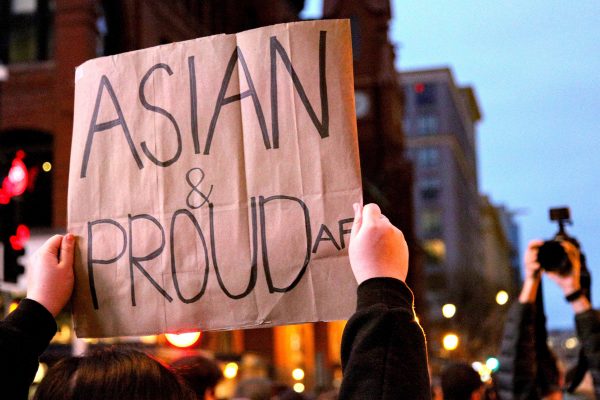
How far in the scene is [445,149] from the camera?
3543 inches

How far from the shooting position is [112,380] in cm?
177

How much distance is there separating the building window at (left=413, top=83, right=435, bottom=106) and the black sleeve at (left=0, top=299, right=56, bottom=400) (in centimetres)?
9089

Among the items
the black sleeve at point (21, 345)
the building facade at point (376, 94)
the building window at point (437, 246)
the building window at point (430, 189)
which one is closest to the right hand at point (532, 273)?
the black sleeve at point (21, 345)

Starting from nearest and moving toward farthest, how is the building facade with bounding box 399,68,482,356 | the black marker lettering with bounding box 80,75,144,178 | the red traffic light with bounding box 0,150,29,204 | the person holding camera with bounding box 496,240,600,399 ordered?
the black marker lettering with bounding box 80,75,144,178 → the person holding camera with bounding box 496,240,600,399 → the red traffic light with bounding box 0,150,29,204 → the building facade with bounding box 399,68,482,356

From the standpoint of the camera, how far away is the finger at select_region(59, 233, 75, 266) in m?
2.53

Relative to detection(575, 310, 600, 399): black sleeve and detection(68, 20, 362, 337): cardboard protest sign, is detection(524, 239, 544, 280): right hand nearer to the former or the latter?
detection(575, 310, 600, 399): black sleeve

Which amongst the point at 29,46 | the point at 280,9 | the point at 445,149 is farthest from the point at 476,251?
the point at 29,46

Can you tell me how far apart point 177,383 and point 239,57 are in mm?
1110

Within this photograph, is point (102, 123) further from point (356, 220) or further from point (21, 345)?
point (356, 220)

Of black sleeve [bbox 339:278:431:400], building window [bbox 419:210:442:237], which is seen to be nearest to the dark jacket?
black sleeve [bbox 339:278:431:400]

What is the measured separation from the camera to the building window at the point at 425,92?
300 feet

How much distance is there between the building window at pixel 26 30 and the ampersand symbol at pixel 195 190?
19390mm

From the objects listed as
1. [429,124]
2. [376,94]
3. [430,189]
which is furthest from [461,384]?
[429,124]

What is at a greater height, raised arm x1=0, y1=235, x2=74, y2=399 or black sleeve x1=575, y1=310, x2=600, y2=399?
raised arm x1=0, y1=235, x2=74, y2=399
